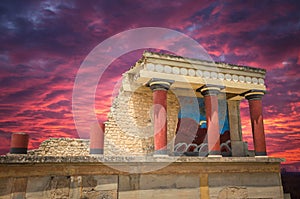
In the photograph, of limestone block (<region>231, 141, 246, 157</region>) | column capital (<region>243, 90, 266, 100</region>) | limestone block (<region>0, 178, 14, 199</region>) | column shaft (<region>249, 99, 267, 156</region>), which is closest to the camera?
limestone block (<region>0, 178, 14, 199</region>)

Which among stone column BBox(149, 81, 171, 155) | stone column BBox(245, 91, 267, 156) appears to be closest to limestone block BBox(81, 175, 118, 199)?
stone column BBox(149, 81, 171, 155)

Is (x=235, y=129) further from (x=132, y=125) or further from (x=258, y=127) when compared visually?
(x=132, y=125)

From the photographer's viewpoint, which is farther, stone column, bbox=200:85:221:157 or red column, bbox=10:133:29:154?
stone column, bbox=200:85:221:157

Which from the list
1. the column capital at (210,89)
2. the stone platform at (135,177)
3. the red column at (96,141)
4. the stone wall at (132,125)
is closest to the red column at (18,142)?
the red column at (96,141)

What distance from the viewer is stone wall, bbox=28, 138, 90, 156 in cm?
884

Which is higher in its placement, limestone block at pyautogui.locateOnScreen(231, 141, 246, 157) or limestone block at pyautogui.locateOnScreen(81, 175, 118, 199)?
limestone block at pyautogui.locateOnScreen(231, 141, 246, 157)

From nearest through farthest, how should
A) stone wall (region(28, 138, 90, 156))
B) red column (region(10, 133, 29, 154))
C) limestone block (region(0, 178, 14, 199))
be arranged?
limestone block (region(0, 178, 14, 199)) < red column (region(10, 133, 29, 154)) < stone wall (region(28, 138, 90, 156))

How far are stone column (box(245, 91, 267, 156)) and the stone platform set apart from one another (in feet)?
5.64

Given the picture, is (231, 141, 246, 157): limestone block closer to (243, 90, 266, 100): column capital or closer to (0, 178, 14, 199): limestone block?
(243, 90, 266, 100): column capital

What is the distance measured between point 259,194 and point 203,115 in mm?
4169

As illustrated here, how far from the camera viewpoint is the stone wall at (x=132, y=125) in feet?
30.2

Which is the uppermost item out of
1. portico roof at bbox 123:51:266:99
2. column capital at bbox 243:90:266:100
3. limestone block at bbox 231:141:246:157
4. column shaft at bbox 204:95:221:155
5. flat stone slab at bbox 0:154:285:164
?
portico roof at bbox 123:51:266:99

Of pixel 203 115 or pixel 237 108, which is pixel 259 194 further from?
pixel 237 108

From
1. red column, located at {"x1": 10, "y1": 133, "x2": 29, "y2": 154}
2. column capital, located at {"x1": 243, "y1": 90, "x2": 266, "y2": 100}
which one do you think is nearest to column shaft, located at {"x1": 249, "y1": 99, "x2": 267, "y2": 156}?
column capital, located at {"x1": 243, "y1": 90, "x2": 266, "y2": 100}
